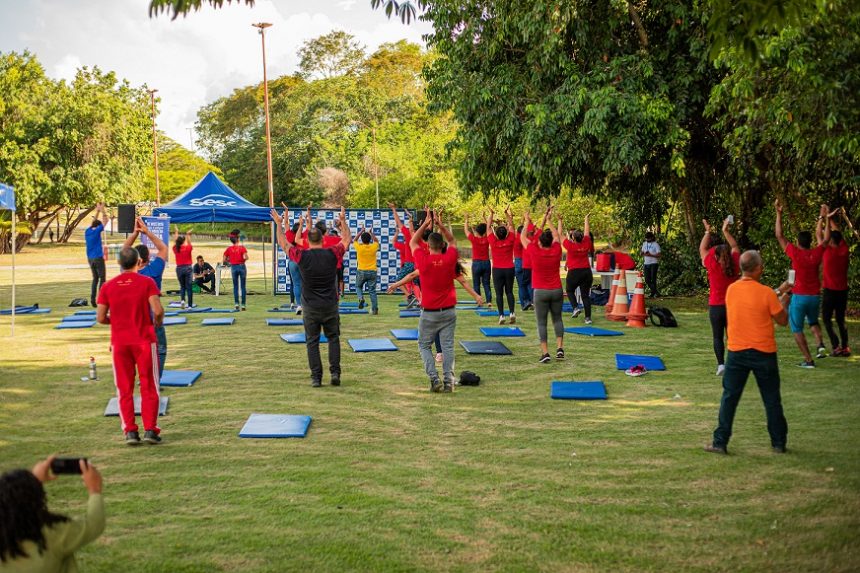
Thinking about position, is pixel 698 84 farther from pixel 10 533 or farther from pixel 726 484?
pixel 10 533

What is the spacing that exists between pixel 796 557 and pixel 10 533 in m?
4.27

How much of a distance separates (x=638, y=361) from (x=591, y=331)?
338 cm

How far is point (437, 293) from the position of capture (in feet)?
33.0

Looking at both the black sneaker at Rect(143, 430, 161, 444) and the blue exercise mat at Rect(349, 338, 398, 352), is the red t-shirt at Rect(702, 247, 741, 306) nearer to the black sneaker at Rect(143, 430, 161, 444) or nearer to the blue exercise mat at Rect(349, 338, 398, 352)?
the blue exercise mat at Rect(349, 338, 398, 352)

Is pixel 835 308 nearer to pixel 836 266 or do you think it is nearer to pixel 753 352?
pixel 836 266

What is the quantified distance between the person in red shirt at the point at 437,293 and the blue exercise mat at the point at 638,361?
9.38ft

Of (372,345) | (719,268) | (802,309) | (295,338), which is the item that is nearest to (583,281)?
(372,345)

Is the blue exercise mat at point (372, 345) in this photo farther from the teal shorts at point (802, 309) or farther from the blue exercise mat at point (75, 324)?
the teal shorts at point (802, 309)

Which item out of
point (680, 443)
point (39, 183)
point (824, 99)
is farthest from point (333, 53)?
point (680, 443)

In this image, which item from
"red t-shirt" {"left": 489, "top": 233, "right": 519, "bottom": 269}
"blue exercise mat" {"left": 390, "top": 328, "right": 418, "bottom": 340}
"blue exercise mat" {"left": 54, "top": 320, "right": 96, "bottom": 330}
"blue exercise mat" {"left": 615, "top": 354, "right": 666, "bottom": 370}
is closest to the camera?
"blue exercise mat" {"left": 615, "top": 354, "right": 666, "bottom": 370}

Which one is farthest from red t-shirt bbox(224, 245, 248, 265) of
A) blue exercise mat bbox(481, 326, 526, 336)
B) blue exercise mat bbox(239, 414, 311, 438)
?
blue exercise mat bbox(239, 414, 311, 438)

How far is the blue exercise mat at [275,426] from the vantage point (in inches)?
319

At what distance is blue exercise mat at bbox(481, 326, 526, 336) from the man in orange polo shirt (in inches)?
305

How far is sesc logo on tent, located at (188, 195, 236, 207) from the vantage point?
2320 centimetres
